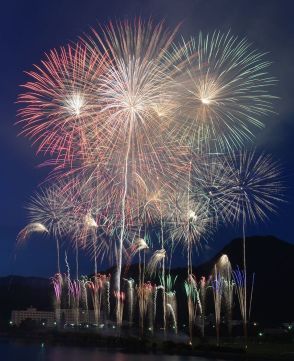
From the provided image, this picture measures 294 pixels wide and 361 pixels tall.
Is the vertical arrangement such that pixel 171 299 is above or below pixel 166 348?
above

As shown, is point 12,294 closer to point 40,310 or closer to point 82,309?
point 40,310

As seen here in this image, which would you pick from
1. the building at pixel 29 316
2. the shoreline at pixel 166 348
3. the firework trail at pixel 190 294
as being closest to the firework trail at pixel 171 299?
the firework trail at pixel 190 294

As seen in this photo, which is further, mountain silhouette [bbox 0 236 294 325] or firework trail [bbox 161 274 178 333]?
mountain silhouette [bbox 0 236 294 325]

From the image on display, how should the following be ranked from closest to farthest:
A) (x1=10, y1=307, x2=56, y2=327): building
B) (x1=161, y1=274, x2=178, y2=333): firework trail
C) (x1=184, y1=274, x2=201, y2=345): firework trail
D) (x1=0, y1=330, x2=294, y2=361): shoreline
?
(x1=0, y1=330, x2=294, y2=361): shoreline → (x1=184, y1=274, x2=201, y2=345): firework trail → (x1=161, y1=274, x2=178, y2=333): firework trail → (x1=10, y1=307, x2=56, y2=327): building

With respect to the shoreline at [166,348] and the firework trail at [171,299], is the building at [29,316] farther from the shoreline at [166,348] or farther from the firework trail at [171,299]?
the shoreline at [166,348]

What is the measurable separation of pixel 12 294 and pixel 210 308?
257 feet

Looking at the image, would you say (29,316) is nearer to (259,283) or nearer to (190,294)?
(259,283)

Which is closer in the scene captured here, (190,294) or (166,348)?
(190,294)

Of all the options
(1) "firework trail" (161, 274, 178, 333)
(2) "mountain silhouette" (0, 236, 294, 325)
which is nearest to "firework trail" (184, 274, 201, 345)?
(1) "firework trail" (161, 274, 178, 333)

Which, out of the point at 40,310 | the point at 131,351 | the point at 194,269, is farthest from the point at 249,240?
the point at 131,351

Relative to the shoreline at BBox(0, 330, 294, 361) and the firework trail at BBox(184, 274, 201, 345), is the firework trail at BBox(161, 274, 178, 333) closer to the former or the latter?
the firework trail at BBox(184, 274, 201, 345)

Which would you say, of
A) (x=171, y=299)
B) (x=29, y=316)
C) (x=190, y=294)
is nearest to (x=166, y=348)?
(x=190, y=294)

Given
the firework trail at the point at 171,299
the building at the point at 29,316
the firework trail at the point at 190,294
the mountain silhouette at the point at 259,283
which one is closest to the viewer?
the firework trail at the point at 190,294

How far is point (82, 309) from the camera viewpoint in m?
123
